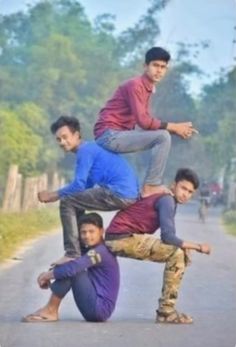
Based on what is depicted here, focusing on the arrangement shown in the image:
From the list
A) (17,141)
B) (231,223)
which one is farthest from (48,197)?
(17,141)

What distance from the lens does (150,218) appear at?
5961mm

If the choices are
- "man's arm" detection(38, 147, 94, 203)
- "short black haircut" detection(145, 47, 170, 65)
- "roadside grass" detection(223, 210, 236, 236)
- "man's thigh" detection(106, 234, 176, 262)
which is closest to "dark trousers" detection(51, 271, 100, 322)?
"man's thigh" detection(106, 234, 176, 262)

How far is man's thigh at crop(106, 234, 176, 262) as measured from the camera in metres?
5.97

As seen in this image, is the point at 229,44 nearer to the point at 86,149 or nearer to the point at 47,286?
the point at 86,149

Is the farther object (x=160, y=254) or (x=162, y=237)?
(x=160, y=254)

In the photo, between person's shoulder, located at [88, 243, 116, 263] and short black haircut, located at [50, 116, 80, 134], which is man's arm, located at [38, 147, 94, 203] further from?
person's shoulder, located at [88, 243, 116, 263]

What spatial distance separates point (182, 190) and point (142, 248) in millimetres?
363

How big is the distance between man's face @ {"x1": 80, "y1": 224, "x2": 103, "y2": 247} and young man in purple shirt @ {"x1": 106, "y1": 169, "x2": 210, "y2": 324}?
6cm

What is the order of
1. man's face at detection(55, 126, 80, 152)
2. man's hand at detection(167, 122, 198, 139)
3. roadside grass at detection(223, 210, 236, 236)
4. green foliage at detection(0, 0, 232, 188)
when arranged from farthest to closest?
1. roadside grass at detection(223, 210, 236, 236)
2. green foliage at detection(0, 0, 232, 188)
3. man's face at detection(55, 126, 80, 152)
4. man's hand at detection(167, 122, 198, 139)

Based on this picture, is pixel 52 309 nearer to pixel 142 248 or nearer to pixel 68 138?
pixel 142 248

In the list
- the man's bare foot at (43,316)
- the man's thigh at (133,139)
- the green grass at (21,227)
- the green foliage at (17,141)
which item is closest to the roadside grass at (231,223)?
the green grass at (21,227)

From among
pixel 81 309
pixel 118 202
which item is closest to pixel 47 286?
pixel 81 309

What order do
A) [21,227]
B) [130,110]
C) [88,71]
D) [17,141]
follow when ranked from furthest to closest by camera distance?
[17,141] < [21,227] < [88,71] < [130,110]

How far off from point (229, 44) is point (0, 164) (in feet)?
28.6
